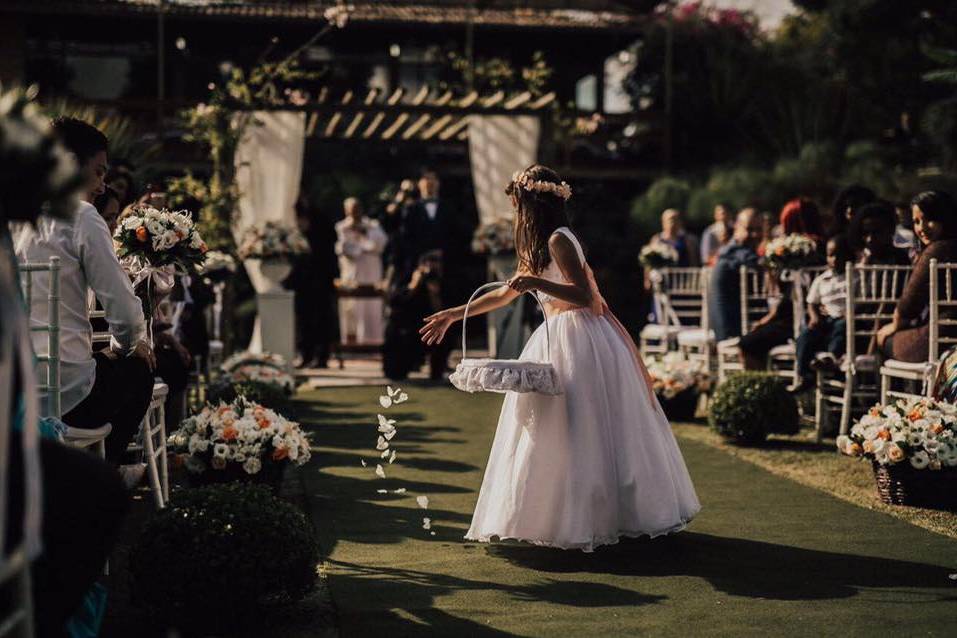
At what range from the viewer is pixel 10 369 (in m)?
2.72

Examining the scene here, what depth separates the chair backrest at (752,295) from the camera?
34.8 feet

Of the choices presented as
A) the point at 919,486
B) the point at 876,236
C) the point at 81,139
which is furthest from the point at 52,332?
the point at 876,236

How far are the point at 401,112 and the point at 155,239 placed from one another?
8.65 m

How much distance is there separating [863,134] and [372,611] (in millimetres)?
20582

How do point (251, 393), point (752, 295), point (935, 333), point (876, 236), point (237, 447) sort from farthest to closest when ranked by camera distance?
1. point (752, 295)
2. point (876, 236)
3. point (251, 393)
4. point (935, 333)
5. point (237, 447)

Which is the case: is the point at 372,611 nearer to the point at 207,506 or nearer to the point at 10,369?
the point at 207,506

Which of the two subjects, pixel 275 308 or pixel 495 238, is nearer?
pixel 275 308

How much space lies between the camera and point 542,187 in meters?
5.86

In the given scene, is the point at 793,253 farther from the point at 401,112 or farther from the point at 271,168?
the point at 271,168

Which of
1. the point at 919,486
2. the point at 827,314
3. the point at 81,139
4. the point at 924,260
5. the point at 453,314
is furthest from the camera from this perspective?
the point at 827,314

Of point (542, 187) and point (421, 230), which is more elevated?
point (421, 230)

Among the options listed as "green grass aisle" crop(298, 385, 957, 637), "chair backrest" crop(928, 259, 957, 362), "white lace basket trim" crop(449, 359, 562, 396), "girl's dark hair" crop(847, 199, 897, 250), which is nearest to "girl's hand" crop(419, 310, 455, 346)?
"white lace basket trim" crop(449, 359, 562, 396)

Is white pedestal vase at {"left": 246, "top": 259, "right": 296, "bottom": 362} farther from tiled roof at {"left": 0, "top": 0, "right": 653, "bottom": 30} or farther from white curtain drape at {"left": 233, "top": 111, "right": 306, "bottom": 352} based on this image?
tiled roof at {"left": 0, "top": 0, "right": 653, "bottom": 30}

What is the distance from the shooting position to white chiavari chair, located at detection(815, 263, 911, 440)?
27.9ft
